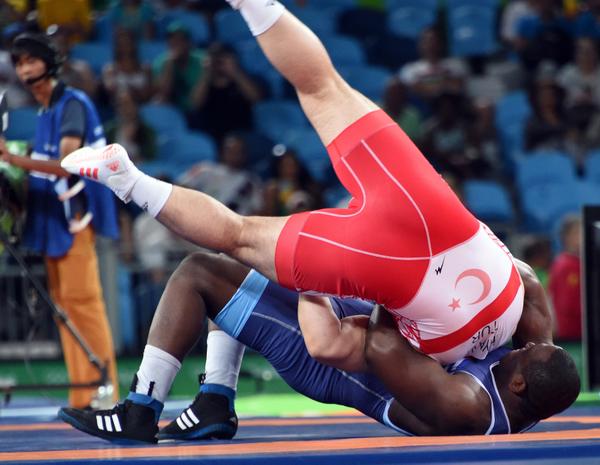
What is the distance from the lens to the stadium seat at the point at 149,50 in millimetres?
9474

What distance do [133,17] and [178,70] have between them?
2.73 ft

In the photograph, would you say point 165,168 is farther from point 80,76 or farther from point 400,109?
point 400,109

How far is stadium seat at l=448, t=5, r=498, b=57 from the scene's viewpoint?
10195 millimetres

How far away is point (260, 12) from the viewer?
3291 millimetres

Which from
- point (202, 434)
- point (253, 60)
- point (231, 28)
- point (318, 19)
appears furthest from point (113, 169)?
point (318, 19)

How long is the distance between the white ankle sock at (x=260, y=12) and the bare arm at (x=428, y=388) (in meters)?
0.94

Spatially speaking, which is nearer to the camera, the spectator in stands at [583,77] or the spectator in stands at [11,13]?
the spectator in stands at [11,13]

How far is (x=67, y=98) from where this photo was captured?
17.0 ft

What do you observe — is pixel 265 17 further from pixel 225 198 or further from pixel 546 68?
pixel 546 68

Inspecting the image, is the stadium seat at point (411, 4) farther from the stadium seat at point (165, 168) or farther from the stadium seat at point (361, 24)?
the stadium seat at point (165, 168)

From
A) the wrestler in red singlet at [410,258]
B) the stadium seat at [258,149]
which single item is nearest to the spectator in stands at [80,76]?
the stadium seat at [258,149]

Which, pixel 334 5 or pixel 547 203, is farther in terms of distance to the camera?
pixel 334 5

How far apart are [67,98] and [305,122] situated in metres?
4.37

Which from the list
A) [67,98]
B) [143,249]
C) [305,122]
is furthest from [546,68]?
[67,98]
